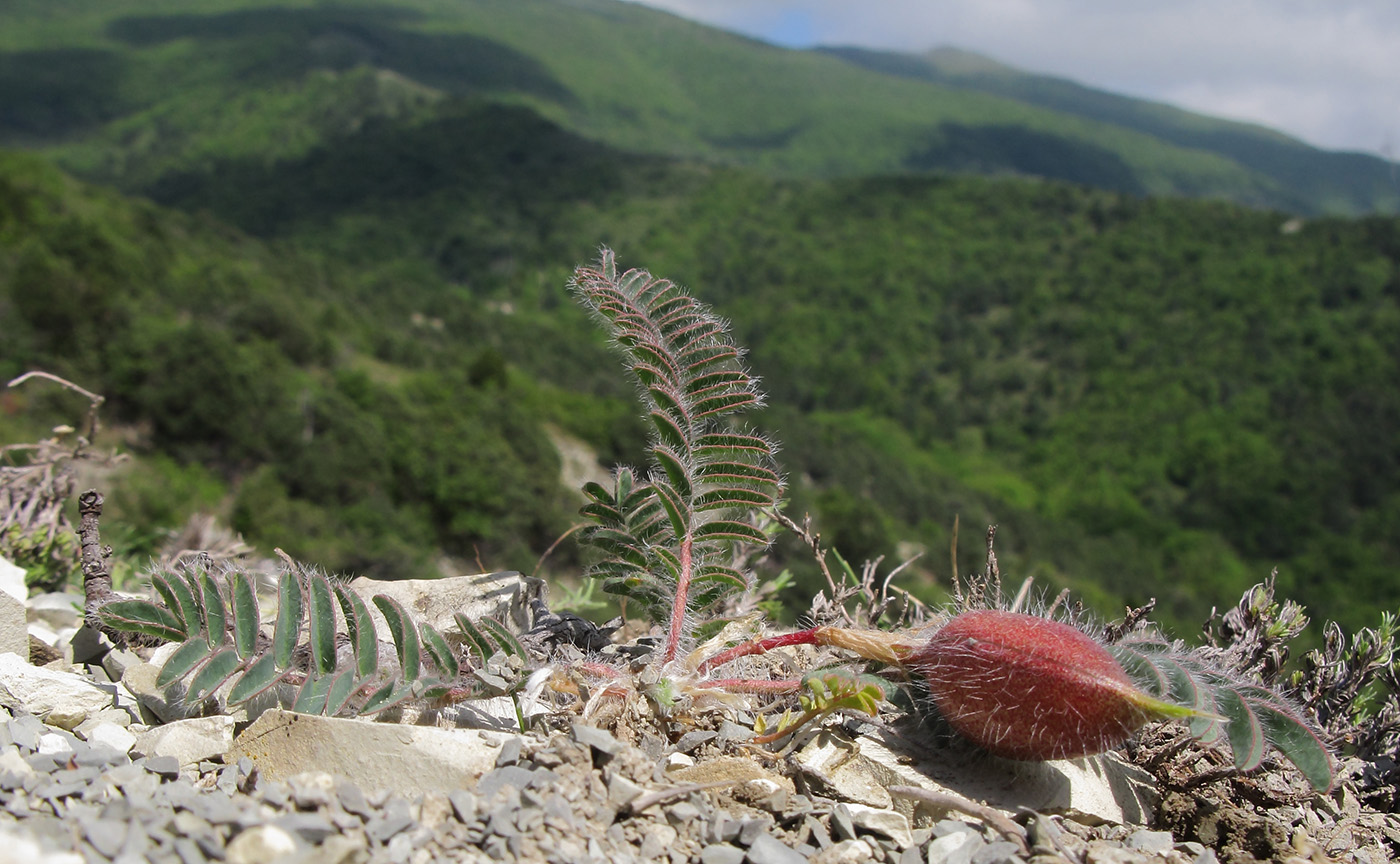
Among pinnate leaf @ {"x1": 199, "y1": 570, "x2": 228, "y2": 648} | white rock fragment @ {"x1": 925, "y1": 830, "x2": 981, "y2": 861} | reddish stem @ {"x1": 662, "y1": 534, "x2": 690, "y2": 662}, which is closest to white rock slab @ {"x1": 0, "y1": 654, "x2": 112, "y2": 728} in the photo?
pinnate leaf @ {"x1": 199, "y1": 570, "x2": 228, "y2": 648}

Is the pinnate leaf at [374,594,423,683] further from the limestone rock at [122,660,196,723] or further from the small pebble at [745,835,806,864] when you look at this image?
the small pebble at [745,835,806,864]

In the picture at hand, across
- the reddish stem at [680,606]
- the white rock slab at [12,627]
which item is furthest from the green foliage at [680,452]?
the white rock slab at [12,627]

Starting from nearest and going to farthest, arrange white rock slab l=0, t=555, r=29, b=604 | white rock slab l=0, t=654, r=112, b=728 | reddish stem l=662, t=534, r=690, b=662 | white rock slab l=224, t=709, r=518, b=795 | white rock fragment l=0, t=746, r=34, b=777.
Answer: white rock fragment l=0, t=746, r=34, b=777, white rock slab l=224, t=709, r=518, b=795, white rock slab l=0, t=654, r=112, b=728, reddish stem l=662, t=534, r=690, b=662, white rock slab l=0, t=555, r=29, b=604

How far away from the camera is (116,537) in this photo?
3182 mm

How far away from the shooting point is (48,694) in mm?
1671

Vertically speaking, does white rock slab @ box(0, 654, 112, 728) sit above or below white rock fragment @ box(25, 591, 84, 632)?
above

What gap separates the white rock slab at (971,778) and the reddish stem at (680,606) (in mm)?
305

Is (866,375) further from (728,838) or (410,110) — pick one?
(728,838)

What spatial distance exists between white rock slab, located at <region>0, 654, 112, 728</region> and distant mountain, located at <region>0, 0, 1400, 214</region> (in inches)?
4235

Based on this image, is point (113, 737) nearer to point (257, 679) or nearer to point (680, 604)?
point (257, 679)

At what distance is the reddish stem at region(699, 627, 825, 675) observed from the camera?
1.71 meters

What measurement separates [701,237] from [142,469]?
249ft

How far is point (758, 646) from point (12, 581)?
5.41 ft

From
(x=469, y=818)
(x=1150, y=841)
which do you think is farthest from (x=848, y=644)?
(x=469, y=818)
